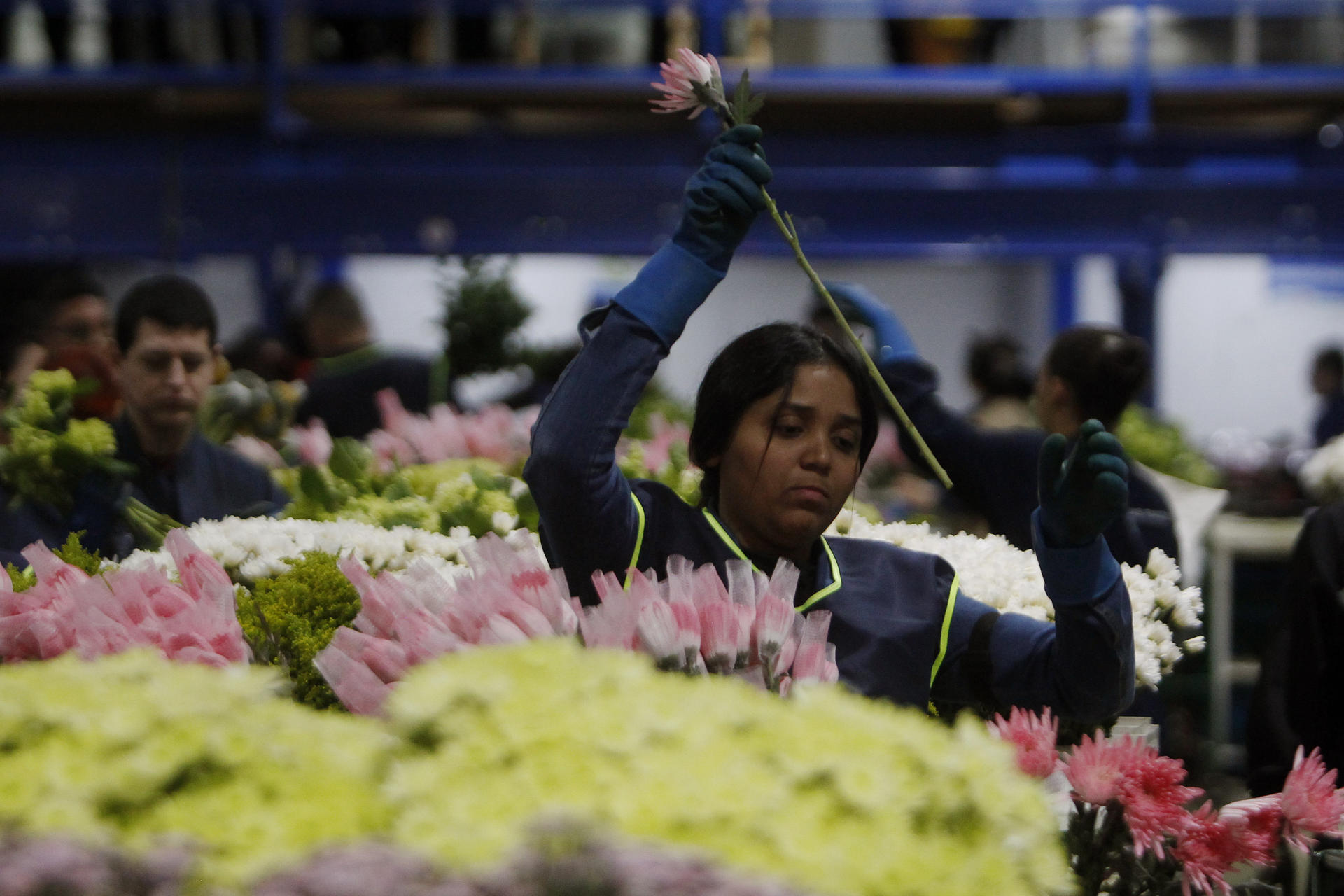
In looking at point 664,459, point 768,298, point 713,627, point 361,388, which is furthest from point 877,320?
point 768,298

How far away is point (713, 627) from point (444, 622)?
0.23 m

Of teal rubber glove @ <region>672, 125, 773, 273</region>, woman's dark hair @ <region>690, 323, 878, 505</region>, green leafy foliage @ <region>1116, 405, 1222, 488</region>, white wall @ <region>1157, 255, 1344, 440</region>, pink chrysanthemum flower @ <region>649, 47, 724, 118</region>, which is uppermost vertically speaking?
pink chrysanthemum flower @ <region>649, 47, 724, 118</region>

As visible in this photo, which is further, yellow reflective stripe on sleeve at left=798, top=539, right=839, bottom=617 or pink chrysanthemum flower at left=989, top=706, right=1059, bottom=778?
yellow reflective stripe on sleeve at left=798, top=539, right=839, bottom=617

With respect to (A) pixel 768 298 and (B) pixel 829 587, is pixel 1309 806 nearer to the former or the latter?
(B) pixel 829 587

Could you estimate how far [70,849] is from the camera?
79cm

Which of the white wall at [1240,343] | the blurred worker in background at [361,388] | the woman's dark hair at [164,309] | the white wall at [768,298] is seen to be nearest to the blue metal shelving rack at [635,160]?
the blurred worker in background at [361,388]

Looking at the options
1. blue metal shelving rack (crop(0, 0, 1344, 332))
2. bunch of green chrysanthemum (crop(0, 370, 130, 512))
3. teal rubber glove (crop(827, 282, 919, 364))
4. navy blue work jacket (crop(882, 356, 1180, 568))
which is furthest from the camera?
blue metal shelving rack (crop(0, 0, 1344, 332))

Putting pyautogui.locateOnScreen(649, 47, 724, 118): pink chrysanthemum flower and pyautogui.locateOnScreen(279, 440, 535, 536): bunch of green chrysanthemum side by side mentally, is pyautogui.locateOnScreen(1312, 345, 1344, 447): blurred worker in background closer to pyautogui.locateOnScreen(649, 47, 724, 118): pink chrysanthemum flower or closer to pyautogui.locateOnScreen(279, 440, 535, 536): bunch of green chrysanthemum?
pyautogui.locateOnScreen(279, 440, 535, 536): bunch of green chrysanthemum

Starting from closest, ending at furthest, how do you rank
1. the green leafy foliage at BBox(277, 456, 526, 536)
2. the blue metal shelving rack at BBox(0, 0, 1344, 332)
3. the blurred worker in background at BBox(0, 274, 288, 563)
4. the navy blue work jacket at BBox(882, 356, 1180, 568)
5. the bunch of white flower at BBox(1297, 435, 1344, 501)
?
the green leafy foliage at BBox(277, 456, 526, 536) → the navy blue work jacket at BBox(882, 356, 1180, 568) → the blurred worker in background at BBox(0, 274, 288, 563) → the bunch of white flower at BBox(1297, 435, 1344, 501) → the blue metal shelving rack at BBox(0, 0, 1344, 332)

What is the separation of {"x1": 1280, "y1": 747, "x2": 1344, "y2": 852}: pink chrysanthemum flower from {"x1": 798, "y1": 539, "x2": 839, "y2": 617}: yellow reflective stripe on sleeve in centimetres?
37

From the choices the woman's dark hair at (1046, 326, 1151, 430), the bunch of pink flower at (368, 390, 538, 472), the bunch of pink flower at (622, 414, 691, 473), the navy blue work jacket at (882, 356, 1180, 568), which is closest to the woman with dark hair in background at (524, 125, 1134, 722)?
the bunch of pink flower at (622, 414, 691, 473)

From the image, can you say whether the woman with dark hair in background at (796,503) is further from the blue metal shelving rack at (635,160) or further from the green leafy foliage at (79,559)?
the blue metal shelving rack at (635,160)

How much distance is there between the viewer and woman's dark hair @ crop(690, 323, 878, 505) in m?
1.54

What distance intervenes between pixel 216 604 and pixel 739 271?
32.9 feet
